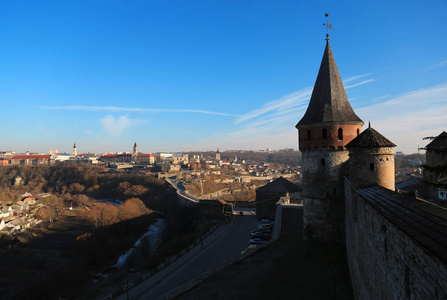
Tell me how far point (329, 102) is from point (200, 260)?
1405 centimetres

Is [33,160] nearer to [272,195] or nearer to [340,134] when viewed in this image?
[272,195]

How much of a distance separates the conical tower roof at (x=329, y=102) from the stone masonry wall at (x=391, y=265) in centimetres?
753

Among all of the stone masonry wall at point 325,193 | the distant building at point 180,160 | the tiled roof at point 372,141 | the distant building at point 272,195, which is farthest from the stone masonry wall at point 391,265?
the distant building at point 180,160

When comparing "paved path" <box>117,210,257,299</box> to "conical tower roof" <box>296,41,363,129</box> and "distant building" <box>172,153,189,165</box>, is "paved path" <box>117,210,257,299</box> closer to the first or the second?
"conical tower roof" <box>296,41,363,129</box>

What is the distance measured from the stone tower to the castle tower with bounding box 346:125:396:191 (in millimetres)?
4377

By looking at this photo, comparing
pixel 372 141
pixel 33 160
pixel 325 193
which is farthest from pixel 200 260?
pixel 33 160

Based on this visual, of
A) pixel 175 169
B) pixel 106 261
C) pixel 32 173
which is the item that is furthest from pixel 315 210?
pixel 32 173

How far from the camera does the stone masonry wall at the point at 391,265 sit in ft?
13.3

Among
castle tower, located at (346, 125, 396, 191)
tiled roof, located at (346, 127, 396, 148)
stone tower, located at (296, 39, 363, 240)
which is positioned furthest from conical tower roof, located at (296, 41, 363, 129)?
castle tower, located at (346, 125, 396, 191)

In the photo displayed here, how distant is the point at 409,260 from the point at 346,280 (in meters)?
8.43

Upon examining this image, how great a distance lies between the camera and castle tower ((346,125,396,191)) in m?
11.3

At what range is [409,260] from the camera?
4.82 metres

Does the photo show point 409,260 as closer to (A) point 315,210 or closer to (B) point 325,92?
(A) point 315,210

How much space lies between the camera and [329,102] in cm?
1669
